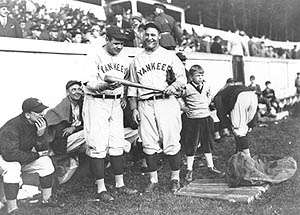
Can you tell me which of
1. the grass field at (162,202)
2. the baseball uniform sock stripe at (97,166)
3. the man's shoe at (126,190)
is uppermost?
the baseball uniform sock stripe at (97,166)

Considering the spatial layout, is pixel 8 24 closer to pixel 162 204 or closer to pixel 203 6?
pixel 162 204

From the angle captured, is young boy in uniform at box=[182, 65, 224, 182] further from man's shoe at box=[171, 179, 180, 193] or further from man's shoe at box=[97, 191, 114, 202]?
man's shoe at box=[97, 191, 114, 202]

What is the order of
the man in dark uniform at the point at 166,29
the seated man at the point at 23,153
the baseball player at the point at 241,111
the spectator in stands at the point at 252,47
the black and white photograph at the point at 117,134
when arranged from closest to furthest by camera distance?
the seated man at the point at 23,153, the black and white photograph at the point at 117,134, the baseball player at the point at 241,111, the man in dark uniform at the point at 166,29, the spectator in stands at the point at 252,47

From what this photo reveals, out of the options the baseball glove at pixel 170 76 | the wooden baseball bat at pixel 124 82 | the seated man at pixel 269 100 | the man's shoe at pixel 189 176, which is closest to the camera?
the wooden baseball bat at pixel 124 82

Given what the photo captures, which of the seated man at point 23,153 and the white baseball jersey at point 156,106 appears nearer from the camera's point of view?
the seated man at point 23,153

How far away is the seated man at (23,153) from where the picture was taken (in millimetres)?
3713

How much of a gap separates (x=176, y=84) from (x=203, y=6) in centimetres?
790

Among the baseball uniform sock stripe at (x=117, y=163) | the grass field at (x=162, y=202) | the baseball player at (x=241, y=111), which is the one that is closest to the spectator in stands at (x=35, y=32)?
the grass field at (x=162, y=202)

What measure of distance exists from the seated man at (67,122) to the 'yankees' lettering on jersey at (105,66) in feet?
1.85

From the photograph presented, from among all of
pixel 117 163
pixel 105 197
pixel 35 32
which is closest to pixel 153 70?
pixel 117 163

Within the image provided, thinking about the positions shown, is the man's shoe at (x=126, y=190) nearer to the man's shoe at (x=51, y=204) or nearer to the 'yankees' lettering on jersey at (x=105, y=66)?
the man's shoe at (x=51, y=204)

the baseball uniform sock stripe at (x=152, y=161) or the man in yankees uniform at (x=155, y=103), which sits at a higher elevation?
the man in yankees uniform at (x=155, y=103)

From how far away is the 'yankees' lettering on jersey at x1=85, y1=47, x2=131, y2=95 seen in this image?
167 inches

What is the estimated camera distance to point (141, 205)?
3.81 metres
